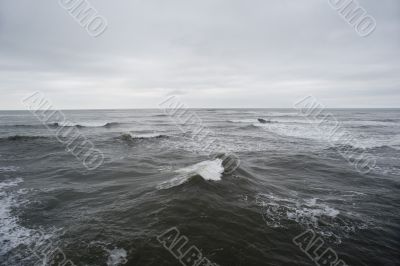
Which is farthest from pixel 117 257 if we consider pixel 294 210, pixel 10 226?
pixel 294 210

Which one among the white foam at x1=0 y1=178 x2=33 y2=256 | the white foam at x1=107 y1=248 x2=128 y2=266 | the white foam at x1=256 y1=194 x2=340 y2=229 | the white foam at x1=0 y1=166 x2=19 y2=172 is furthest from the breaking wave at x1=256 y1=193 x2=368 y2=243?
the white foam at x1=0 y1=166 x2=19 y2=172

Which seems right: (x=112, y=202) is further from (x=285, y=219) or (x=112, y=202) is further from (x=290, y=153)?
(x=290, y=153)

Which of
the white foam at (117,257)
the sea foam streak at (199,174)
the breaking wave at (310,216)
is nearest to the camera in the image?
the white foam at (117,257)

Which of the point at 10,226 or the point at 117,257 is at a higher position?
the point at 117,257

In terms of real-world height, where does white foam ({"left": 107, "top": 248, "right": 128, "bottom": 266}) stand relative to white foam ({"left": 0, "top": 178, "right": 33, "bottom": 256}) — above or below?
above

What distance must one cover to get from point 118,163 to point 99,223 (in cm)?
724

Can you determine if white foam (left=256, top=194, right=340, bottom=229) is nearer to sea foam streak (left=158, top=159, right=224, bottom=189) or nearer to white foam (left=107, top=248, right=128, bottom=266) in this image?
sea foam streak (left=158, top=159, right=224, bottom=189)

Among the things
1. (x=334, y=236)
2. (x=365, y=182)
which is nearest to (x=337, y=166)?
(x=365, y=182)

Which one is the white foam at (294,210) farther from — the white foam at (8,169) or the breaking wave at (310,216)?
the white foam at (8,169)

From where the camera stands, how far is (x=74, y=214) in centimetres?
697

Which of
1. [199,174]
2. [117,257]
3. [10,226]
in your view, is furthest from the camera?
[199,174]

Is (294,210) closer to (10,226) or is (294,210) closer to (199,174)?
(199,174)

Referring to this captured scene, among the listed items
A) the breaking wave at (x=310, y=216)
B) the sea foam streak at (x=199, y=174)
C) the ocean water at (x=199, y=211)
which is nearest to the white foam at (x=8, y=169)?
the ocean water at (x=199, y=211)

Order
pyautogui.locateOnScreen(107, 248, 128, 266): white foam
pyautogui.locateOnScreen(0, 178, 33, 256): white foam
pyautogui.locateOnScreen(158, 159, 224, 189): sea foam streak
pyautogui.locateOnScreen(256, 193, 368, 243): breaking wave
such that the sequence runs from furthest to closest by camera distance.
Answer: pyautogui.locateOnScreen(158, 159, 224, 189): sea foam streak < pyautogui.locateOnScreen(256, 193, 368, 243): breaking wave < pyautogui.locateOnScreen(0, 178, 33, 256): white foam < pyautogui.locateOnScreen(107, 248, 128, 266): white foam
